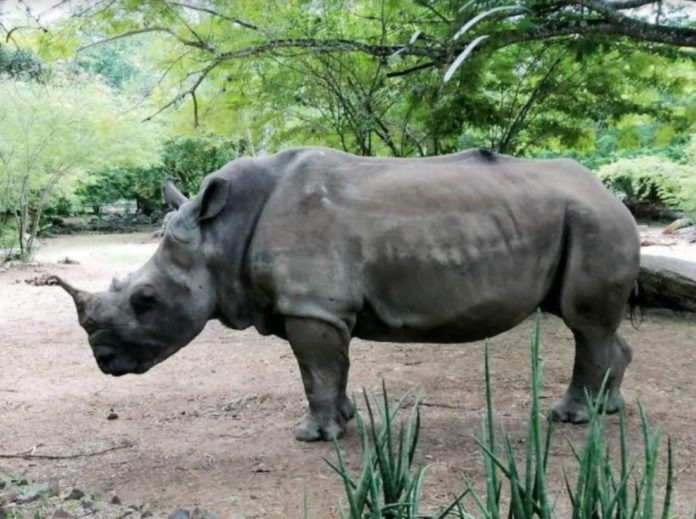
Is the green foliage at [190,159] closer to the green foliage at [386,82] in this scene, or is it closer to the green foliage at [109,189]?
the green foliage at [109,189]

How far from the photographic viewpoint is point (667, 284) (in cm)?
900

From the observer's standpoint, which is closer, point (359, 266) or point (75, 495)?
point (75, 495)

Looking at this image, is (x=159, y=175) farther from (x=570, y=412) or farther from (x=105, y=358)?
(x=570, y=412)

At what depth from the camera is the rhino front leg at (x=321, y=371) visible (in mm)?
4457

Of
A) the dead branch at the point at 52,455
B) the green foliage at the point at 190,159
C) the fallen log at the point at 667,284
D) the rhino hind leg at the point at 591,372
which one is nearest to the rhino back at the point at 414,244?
the rhino hind leg at the point at 591,372

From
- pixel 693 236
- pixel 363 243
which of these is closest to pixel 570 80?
pixel 363 243

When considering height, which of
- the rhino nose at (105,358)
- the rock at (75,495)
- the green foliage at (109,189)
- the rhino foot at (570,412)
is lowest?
the green foliage at (109,189)

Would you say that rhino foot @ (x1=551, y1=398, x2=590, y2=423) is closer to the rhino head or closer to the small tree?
the rhino head

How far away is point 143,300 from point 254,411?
133cm

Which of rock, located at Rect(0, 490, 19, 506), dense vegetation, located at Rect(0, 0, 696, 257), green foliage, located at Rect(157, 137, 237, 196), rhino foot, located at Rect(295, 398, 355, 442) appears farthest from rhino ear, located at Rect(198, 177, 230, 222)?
green foliage, located at Rect(157, 137, 237, 196)

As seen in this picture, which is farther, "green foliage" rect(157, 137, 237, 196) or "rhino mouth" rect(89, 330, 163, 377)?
"green foliage" rect(157, 137, 237, 196)

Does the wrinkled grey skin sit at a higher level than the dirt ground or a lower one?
higher

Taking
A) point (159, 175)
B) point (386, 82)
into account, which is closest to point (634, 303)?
point (386, 82)

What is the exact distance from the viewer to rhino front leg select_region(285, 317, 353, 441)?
14.6 ft
